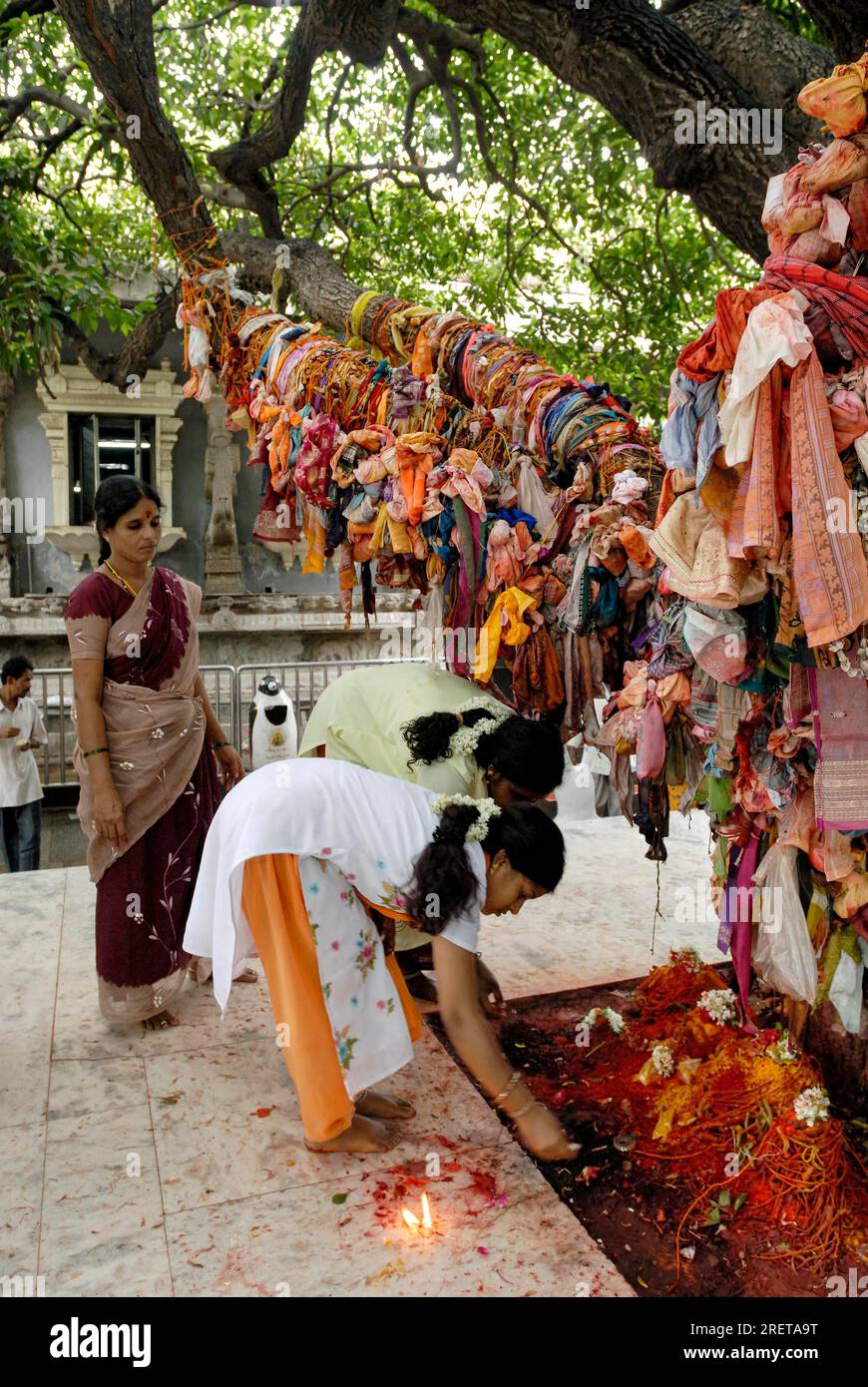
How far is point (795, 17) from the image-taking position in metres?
4.31

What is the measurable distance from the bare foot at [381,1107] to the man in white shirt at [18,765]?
4.28 m

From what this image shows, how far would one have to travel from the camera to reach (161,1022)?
10.9 ft

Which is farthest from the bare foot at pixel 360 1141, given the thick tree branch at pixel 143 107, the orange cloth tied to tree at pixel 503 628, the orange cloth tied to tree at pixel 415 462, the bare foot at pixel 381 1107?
the thick tree branch at pixel 143 107

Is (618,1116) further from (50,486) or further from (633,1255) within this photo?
(50,486)

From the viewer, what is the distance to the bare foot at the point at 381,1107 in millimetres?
2740

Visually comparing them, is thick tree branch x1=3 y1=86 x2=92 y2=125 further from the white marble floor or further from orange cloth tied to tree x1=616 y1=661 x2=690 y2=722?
orange cloth tied to tree x1=616 y1=661 x2=690 y2=722

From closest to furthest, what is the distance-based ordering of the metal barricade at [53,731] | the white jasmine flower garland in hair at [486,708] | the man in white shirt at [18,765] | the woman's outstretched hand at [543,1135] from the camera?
1. the woman's outstretched hand at [543,1135]
2. the white jasmine flower garland in hair at [486,708]
3. the man in white shirt at [18,765]
4. the metal barricade at [53,731]

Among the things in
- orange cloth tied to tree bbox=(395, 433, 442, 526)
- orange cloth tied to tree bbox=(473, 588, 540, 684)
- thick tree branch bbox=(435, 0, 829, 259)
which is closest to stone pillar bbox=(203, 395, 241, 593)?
thick tree branch bbox=(435, 0, 829, 259)

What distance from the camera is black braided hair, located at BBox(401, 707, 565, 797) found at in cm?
247

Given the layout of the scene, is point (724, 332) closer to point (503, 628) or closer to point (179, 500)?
point (503, 628)

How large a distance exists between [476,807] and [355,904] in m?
0.47

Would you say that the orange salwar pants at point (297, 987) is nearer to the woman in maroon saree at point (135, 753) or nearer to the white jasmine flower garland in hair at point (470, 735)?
the white jasmine flower garland in hair at point (470, 735)
